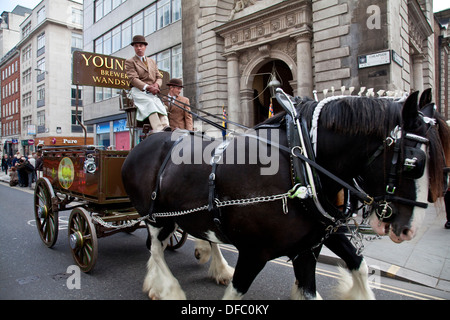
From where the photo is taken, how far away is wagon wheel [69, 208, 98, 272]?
13.2ft

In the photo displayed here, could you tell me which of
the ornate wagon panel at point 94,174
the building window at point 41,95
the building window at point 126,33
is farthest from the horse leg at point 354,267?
the building window at point 41,95

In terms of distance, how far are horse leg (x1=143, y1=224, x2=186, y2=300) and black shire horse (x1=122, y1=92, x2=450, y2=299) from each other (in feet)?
0.24

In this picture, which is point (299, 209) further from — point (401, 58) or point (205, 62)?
point (205, 62)

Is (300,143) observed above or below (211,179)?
above

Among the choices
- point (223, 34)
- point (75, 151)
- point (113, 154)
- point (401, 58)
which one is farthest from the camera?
point (223, 34)

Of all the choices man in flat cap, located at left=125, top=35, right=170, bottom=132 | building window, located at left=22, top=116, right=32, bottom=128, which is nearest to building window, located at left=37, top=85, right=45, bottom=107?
building window, located at left=22, top=116, right=32, bottom=128

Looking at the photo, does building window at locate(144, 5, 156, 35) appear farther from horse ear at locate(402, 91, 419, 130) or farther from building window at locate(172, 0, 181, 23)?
horse ear at locate(402, 91, 419, 130)

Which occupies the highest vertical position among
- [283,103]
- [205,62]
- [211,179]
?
[205,62]

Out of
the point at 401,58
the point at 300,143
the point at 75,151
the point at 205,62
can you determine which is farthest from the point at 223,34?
the point at 300,143

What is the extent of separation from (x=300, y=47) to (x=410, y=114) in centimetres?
1082

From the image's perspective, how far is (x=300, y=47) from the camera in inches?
472
